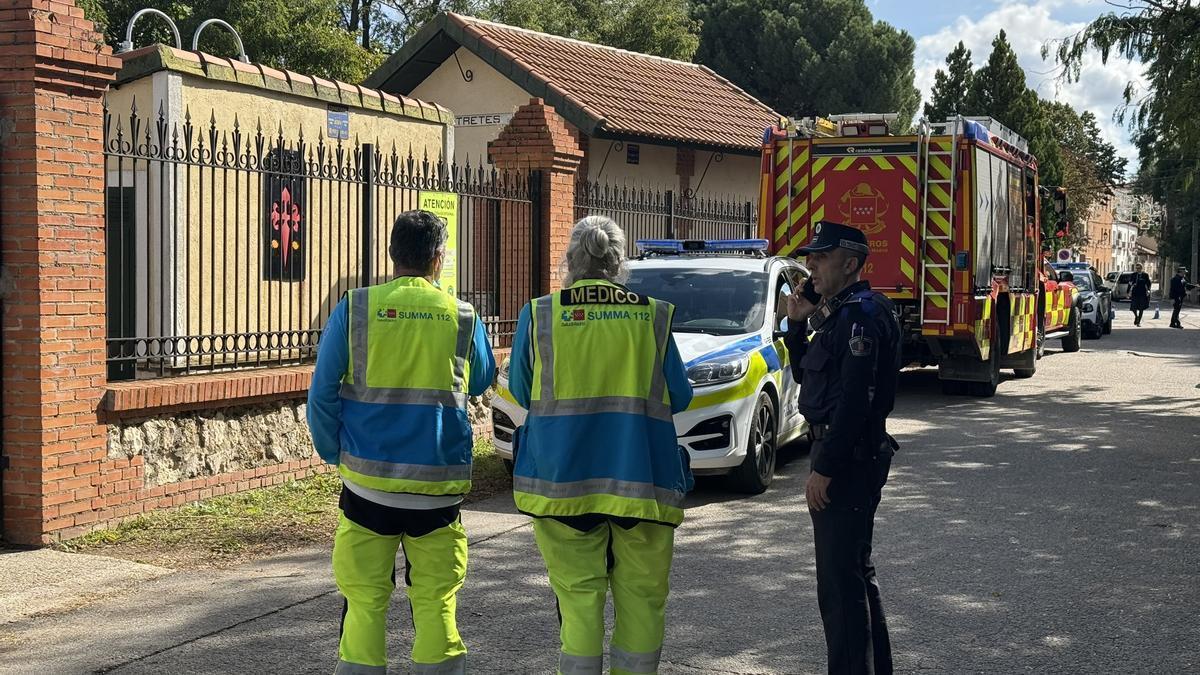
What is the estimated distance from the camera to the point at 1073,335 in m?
23.2

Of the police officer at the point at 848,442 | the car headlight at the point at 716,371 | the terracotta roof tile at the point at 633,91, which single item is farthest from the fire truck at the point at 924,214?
the police officer at the point at 848,442

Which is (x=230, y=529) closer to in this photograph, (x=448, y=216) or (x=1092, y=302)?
(x=448, y=216)

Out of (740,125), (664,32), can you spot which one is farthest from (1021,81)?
(740,125)

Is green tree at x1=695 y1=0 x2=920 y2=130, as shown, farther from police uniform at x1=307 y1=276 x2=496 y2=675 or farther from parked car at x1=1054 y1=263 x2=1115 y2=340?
police uniform at x1=307 y1=276 x2=496 y2=675

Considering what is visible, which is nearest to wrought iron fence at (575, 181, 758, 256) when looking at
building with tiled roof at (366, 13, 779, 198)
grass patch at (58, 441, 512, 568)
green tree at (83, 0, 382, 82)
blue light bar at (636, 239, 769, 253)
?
blue light bar at (636, 239, 769, 253)

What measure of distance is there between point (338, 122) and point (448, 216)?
207 cm

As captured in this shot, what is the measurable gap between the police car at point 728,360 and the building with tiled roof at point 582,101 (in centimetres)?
1162

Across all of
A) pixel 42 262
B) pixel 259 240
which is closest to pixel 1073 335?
pixel 259 240

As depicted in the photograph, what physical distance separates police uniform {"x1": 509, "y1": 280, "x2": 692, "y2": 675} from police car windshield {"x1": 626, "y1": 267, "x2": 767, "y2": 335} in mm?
5331

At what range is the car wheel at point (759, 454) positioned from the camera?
28.8ft

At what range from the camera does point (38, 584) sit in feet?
21.6

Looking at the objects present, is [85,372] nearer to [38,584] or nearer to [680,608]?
[38,584]

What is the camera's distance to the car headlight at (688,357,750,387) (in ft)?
28.1

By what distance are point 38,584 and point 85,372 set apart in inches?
57.5
